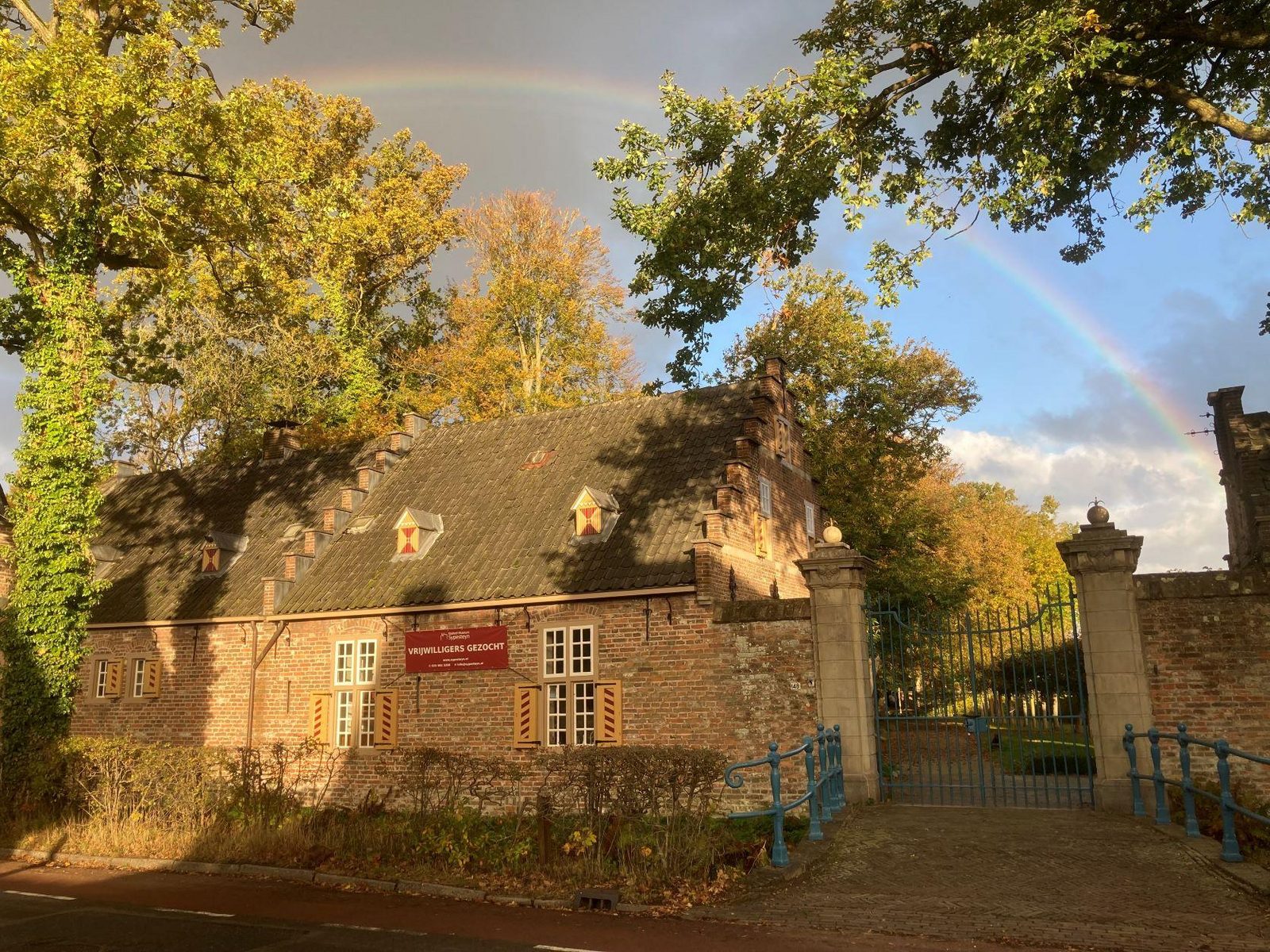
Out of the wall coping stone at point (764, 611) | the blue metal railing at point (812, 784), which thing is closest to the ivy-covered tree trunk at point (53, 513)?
the wall coping stone at point (764, 611)

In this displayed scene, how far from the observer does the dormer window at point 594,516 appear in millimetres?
18391

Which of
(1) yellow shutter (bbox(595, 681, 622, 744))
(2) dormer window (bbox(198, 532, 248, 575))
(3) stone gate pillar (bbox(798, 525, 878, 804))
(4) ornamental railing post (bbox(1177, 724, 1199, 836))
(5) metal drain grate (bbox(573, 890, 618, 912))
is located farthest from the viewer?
(2) dormer window (bbox(198, 532, 248, 575))

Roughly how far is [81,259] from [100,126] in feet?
9.21

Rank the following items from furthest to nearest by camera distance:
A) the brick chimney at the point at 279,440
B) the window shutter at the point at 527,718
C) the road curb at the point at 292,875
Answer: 1. the brick chimney at the point at 279,440
2. the window shutter at the point at 527,718
3. the road curb at the point at 292,875

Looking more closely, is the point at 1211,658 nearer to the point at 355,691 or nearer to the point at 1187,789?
the point at 1187,789

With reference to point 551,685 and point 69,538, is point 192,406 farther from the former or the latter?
point 551,685

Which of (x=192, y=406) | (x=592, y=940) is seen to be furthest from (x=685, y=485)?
(x=192, y=406)

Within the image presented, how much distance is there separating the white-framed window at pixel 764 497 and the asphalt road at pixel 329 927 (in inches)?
415

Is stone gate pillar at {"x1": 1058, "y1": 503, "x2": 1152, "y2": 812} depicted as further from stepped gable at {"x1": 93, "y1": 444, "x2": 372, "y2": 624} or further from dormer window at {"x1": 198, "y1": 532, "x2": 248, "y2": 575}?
dormer window at {"x1": 198, "y1": 532, "x2": 248, "y2": 575}

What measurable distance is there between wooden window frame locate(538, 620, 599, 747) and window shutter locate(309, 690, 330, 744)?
490cm

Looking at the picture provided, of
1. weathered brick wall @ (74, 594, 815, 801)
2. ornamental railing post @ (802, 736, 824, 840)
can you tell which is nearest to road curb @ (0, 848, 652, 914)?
ornamental railing post @ (802, 736, 824, 840)

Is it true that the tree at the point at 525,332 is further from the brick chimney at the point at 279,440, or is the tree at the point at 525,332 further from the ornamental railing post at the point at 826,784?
the ornamental railing post at the point at 826,784

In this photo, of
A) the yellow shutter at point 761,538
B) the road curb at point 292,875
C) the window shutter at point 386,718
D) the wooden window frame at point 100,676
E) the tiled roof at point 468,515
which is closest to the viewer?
the road curb at point 292,875

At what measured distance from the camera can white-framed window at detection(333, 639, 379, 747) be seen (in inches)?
743
